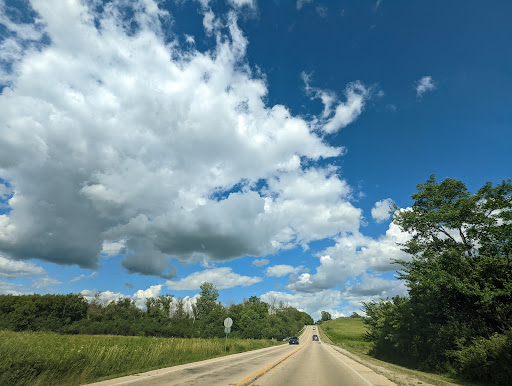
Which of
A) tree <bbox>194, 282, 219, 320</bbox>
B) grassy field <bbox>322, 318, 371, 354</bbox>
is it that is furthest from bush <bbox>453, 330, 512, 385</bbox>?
tree <bbox>194, 282, 219, 320</bbox>

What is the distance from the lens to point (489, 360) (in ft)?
44.6

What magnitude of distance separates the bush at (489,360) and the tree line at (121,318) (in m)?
66.3

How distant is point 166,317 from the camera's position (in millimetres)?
96688

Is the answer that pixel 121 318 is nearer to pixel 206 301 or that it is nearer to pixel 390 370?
pixel 206 301

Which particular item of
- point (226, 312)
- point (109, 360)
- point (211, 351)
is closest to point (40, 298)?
point (226, 312)

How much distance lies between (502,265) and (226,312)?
77.0 metres

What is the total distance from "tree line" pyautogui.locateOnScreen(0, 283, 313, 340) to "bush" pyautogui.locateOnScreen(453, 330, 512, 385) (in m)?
66.3

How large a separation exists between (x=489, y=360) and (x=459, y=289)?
366cm

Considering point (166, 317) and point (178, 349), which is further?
point (166, 317)

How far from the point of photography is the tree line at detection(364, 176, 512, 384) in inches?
585

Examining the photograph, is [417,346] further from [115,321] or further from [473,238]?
[115,321]

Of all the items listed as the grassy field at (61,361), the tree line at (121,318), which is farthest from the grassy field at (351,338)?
the grassy field at (61,361)

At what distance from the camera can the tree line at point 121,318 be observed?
75.0 meters

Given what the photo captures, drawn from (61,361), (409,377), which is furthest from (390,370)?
(61,361)
